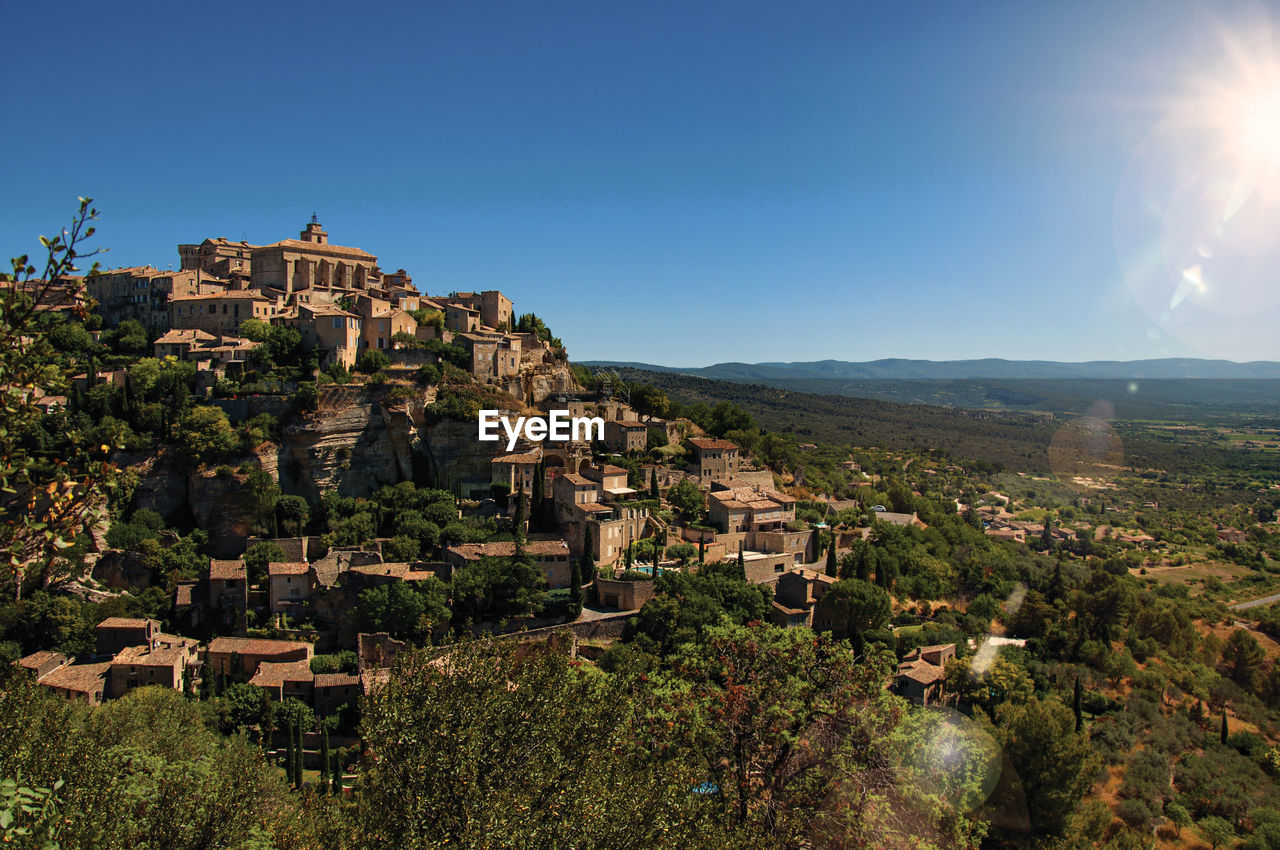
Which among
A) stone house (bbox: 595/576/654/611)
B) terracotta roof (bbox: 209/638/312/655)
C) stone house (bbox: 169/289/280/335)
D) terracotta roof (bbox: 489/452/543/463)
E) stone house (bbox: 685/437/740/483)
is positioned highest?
stone house (bbox: 169/289/280/335)

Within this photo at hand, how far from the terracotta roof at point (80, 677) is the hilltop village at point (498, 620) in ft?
1.06

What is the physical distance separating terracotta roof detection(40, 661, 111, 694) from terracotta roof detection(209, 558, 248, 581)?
5148 millimetres

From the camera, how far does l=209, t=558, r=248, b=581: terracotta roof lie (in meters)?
32.0

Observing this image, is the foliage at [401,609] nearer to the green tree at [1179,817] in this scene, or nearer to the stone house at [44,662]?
the stone house at [44,662]

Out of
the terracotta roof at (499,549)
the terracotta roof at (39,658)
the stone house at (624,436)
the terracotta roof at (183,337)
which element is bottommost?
the terracotta roof at (39,658)

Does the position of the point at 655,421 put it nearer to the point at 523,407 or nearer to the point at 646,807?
the point at 523,407

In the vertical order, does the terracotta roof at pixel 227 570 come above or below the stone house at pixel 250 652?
above

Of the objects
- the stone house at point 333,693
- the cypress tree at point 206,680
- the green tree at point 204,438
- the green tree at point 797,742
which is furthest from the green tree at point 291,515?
the green tree at point 797,742

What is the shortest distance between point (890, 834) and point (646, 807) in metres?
6.85

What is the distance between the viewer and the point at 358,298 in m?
45.1

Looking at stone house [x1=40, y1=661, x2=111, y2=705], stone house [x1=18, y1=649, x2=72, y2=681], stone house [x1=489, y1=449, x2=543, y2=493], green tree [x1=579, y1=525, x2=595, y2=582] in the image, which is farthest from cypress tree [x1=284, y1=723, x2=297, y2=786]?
stone house [x1=489, y1=449, x2=543, y2=493]

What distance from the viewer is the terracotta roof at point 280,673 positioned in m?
27.0

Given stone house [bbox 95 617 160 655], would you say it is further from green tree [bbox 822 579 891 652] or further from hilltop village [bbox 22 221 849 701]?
green tree [bbox 822 579 891 652]

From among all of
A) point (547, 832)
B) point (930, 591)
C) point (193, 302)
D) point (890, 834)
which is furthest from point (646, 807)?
point (193, 302)
